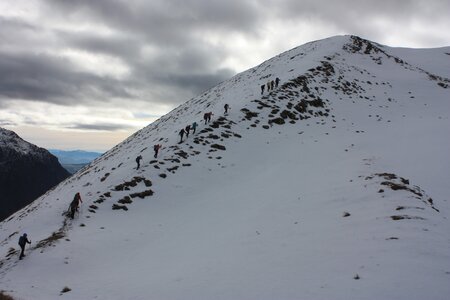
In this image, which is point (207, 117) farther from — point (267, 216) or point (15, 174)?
point (15, 174)

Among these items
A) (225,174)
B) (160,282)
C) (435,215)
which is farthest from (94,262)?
(435,215)

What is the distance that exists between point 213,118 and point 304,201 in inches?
625

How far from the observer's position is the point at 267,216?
16.2 metres

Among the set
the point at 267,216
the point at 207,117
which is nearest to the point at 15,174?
the point at 207,117

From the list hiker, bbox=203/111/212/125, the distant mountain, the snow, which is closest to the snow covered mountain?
hiker, bbox=203/111/212/125

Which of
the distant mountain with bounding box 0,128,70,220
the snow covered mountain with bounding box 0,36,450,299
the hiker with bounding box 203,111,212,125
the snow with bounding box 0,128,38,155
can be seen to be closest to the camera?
the snow covered mountain with bounding box 0,36,450,299

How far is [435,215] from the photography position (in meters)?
11.9

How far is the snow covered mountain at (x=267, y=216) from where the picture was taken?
9.53m

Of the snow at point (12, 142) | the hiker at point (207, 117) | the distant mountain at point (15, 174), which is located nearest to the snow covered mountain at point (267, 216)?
the hiker at point (207, 117)

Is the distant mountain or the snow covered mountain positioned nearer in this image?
the snow covered mountain

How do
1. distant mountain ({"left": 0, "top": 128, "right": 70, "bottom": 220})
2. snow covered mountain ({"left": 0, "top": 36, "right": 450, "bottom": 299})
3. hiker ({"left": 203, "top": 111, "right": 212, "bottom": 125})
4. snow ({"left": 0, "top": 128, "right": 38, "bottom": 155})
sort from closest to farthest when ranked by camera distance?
snow covered mountain ({"left": 0, "top": 36, "right": 450, "bottom": 299}) → hiker ({"left": 203, "top": 111, "right": 212, "bottom": 125}) → distant mountain ({"left": 0, "top": 128, "right": 70, "bottom": 220}) → snow ({"left": 0, "top": 128, "right": 38, "bottom": 155})

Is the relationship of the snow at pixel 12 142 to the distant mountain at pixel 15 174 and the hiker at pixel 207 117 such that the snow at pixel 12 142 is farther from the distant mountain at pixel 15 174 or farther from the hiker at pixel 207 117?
the hiker at pixel 207 117

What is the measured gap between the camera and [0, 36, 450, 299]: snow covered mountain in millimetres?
9531

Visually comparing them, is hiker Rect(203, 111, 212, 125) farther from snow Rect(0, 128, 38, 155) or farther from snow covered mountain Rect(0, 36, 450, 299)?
snow Rect(0, 128, 38, 155)
